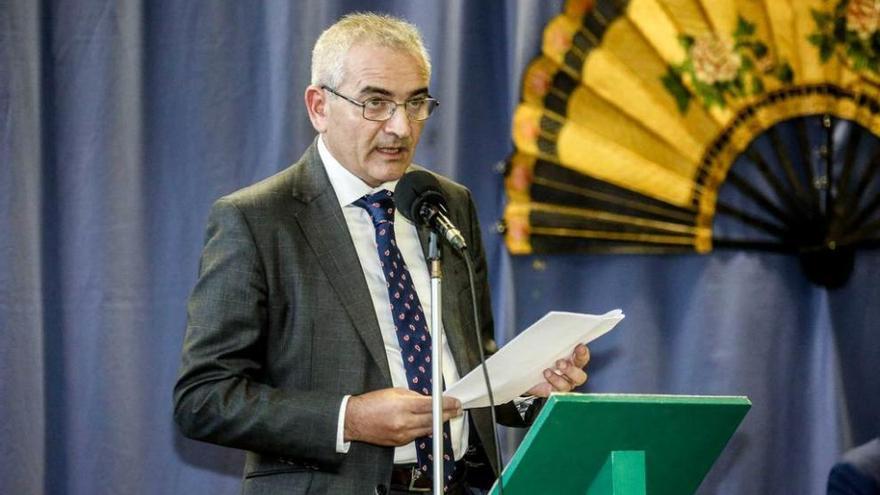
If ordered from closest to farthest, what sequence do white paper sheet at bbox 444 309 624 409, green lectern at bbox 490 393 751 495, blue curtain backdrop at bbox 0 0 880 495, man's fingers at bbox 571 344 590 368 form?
green lectern at bbox 490 393 751 495 → white paper sheet at bbox 444 309 624 409 → man's fingers at bbox 571 344 590 368 → blue curtain backdrop at bbox 0 0 880 495

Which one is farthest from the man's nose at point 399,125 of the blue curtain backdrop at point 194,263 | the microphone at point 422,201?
the blue curtain backdrop at point 194,263

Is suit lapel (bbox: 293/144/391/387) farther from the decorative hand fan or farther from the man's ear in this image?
the decorative hand fan

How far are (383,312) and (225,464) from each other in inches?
44.4

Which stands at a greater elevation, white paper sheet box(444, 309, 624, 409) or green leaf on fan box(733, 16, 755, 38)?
green leaf on fan box(733, 16, 755, 38)

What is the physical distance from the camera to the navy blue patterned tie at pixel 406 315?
2.33 metres

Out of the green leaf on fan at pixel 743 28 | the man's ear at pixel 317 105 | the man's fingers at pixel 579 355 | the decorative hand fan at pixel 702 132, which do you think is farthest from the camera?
the green leaf on fan at pixel 743 28

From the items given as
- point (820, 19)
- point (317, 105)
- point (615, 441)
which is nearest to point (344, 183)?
point (317, 105)

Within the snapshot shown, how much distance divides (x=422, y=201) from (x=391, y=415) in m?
0.38

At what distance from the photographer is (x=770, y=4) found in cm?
370

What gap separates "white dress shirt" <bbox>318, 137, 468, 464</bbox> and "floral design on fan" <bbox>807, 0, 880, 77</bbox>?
5.99ft

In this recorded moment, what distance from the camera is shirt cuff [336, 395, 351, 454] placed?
2.17m

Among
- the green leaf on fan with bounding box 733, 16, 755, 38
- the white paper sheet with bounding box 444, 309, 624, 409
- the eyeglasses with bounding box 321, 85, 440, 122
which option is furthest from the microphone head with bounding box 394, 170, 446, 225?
the green leaf on fan with bounding box 733, 16, 755, 38

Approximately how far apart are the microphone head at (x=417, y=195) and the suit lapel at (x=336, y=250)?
0.31 meters

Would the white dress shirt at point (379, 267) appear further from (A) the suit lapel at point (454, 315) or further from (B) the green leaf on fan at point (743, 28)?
(B) the green leaf on fan at point (743, 28)
